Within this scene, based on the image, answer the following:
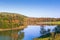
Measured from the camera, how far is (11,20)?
360 centimetres

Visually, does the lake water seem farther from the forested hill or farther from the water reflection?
the forested hill

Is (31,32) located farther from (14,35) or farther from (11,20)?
(11,20)

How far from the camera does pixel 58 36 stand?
350 centimetres

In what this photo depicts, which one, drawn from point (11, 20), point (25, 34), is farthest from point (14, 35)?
point (11, 20)

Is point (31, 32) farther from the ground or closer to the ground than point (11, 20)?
closer to the ground

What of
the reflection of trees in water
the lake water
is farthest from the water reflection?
the reflection of trees in water

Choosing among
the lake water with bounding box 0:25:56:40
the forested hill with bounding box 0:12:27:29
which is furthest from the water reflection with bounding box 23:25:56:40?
the forested hill with bounding box 0:12:27:29

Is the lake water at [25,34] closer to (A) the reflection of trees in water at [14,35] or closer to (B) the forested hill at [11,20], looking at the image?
(A) the reflection of trees in water at [14,35]

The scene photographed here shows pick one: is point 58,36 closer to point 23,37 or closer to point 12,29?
point 23,37

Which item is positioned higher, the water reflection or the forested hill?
the forested hill

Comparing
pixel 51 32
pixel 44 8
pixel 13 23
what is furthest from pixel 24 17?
pixel 51 32

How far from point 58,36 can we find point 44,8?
0.85m

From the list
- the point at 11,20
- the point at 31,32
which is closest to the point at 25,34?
the point at 31,32

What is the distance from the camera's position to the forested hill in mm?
3570
